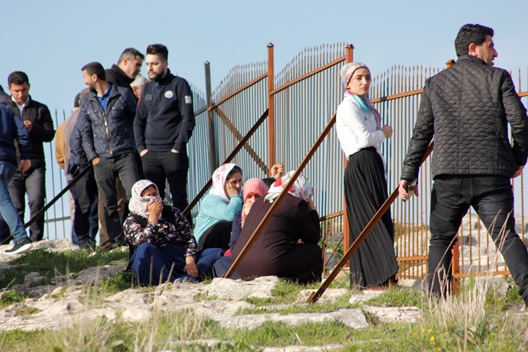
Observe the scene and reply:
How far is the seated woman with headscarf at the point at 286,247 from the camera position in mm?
9062

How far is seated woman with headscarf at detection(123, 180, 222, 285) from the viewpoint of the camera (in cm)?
970

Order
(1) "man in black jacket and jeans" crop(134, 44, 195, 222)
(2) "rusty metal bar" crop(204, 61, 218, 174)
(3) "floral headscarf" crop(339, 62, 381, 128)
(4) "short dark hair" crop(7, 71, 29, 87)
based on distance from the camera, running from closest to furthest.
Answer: (3) "floral headscarf" crop(339, 62, 381, 128) → (1) "man in black jacket and jeans" crop(134, 44, 195, 222) → (4) "short dark hair" crop(7, 71, 29, 87) → (2) "rusty metal bar" crop(204, 61, 218, 174)

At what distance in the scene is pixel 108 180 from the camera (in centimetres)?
1203

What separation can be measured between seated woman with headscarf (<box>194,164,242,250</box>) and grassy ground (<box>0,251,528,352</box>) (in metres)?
3.54

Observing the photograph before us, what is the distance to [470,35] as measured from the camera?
6.91 meters

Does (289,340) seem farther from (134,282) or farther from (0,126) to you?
(0,126)

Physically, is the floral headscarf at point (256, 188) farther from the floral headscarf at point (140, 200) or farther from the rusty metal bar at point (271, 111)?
the rusty metal bar at point (271, 111)

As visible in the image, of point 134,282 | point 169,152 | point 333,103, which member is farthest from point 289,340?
point 169,152

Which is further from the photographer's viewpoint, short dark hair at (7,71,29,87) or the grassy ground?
short dark hair at (7,71,29,87)

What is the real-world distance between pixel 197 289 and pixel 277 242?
83 cm

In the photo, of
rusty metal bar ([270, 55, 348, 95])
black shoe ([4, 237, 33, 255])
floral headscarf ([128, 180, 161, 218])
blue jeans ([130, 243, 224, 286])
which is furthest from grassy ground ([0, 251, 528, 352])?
black shoe ([4, 237, 33, 255])

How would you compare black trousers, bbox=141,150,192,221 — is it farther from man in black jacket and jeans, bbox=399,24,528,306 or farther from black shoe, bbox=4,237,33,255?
man in black jacket and jeans, bbox=399,24,528,306

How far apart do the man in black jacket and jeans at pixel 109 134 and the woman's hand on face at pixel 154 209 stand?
2124mm

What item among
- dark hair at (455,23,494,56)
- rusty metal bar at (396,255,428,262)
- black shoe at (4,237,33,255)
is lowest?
rusty metal bar at (396,255,428,262)
